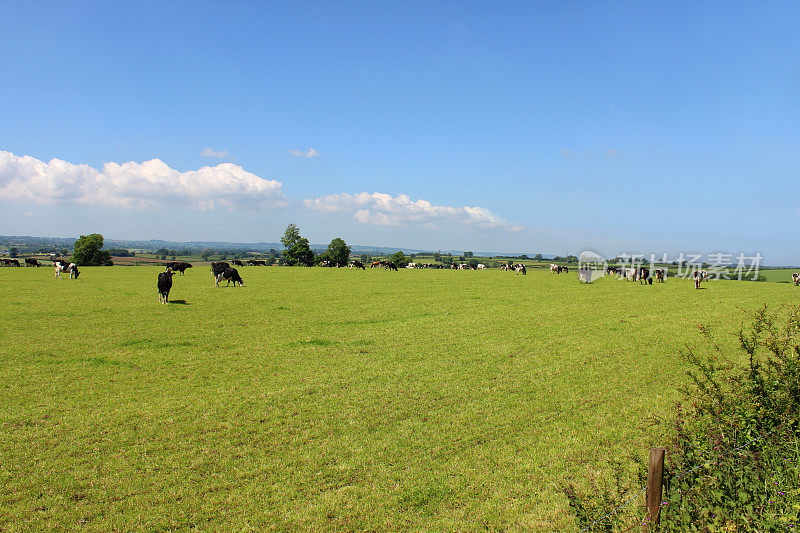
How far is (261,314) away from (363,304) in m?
5.34

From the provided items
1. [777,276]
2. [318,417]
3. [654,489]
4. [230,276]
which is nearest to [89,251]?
[230,276]

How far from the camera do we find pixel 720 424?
5.94 m

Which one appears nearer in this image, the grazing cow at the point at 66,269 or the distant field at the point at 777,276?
the grazing cow at the point at 66,269

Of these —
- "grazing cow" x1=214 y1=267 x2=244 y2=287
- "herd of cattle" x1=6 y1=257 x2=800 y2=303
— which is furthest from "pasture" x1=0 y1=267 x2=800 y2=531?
"grazing cow" x1=214 y1=267 x2=244 y2=287

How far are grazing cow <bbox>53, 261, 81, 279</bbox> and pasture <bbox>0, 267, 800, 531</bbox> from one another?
18704mm

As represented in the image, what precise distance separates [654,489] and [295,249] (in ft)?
261

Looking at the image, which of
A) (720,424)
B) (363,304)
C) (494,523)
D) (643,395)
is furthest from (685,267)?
(494,523)

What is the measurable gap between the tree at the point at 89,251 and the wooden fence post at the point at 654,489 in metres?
75.6

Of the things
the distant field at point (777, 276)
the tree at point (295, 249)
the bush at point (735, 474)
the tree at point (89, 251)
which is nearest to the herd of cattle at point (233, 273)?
the distant field at point (777, 276)

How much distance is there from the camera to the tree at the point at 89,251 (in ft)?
206

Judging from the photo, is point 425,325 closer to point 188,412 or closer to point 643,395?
point 643,395

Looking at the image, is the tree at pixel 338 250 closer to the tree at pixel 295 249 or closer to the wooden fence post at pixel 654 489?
the tree at pixel 295 249

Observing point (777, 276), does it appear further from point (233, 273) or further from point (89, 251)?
point (89, 251)

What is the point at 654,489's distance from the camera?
4125 millimetres
